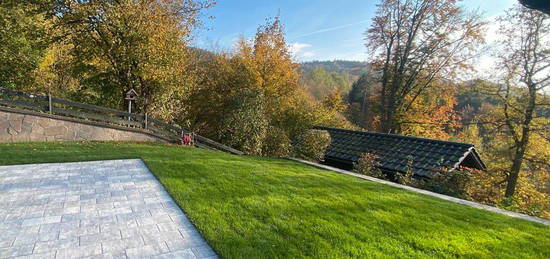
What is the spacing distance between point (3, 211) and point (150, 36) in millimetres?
7913

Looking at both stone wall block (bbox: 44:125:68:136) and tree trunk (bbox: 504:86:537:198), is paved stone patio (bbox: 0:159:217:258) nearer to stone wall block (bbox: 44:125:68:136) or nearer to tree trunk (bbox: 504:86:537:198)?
stone wall block (bbox: 44:125:68:136)

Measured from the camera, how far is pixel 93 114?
→ 31.8 feet

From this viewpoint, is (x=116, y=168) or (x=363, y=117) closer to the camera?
(x=116, y=168)

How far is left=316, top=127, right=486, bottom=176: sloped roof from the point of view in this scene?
7.76 meters

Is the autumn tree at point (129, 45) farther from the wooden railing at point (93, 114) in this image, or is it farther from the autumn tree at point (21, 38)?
the wooden railing at point (93, 114)

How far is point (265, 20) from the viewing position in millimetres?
15391

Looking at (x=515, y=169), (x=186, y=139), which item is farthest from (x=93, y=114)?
(x=515, y=169)

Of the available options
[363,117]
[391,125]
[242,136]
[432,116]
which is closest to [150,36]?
[242,136]

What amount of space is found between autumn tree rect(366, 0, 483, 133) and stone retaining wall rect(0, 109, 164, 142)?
14303mm

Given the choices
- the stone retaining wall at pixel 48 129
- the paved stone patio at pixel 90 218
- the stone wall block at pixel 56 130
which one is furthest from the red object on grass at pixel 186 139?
the paved stone patio at pixel 90 218

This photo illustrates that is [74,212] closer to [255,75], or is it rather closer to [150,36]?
[150,36]

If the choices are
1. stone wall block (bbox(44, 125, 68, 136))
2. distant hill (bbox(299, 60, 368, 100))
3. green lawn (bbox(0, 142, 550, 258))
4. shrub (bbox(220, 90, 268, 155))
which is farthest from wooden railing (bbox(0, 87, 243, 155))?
distant hill (bbox(299, 60, 368, 100))

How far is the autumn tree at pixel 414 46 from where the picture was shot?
1391cm

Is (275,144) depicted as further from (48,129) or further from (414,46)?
(414,46)
